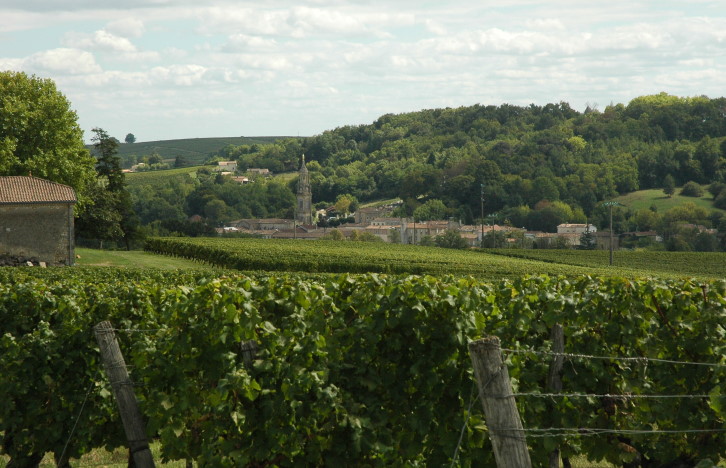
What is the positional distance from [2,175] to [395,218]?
11384 centimetres

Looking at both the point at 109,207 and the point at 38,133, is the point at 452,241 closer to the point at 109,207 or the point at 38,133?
the point at 109,207

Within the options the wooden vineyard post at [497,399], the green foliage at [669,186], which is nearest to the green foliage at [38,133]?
the wooden vineyard post at [497,399]

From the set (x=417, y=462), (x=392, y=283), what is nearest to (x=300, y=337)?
(x=392, y=283)

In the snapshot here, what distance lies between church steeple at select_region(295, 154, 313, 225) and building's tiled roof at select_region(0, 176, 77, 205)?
388 ft

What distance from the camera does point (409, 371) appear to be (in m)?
6.97

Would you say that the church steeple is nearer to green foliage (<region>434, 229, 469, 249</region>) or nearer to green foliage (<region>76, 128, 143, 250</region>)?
green foliage (<region>434, 229, 469, 249</region>)

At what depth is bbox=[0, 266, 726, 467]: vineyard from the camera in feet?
22.3

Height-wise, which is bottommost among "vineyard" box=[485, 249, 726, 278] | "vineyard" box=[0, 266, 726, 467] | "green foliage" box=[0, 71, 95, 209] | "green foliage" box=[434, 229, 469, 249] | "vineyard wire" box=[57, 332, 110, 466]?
"green foliage" box=[434, 229, 469, 249]

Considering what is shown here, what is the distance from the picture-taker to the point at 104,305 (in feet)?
30.5

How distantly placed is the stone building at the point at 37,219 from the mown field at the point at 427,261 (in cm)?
1072

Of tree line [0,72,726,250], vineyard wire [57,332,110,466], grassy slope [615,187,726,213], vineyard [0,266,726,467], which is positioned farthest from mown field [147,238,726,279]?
grassy slope [615,187,726,213]

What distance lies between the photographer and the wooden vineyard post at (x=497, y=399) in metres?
4.94

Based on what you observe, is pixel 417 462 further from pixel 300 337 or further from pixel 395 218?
pixel 395 218

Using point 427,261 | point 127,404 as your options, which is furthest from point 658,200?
point 127,404
